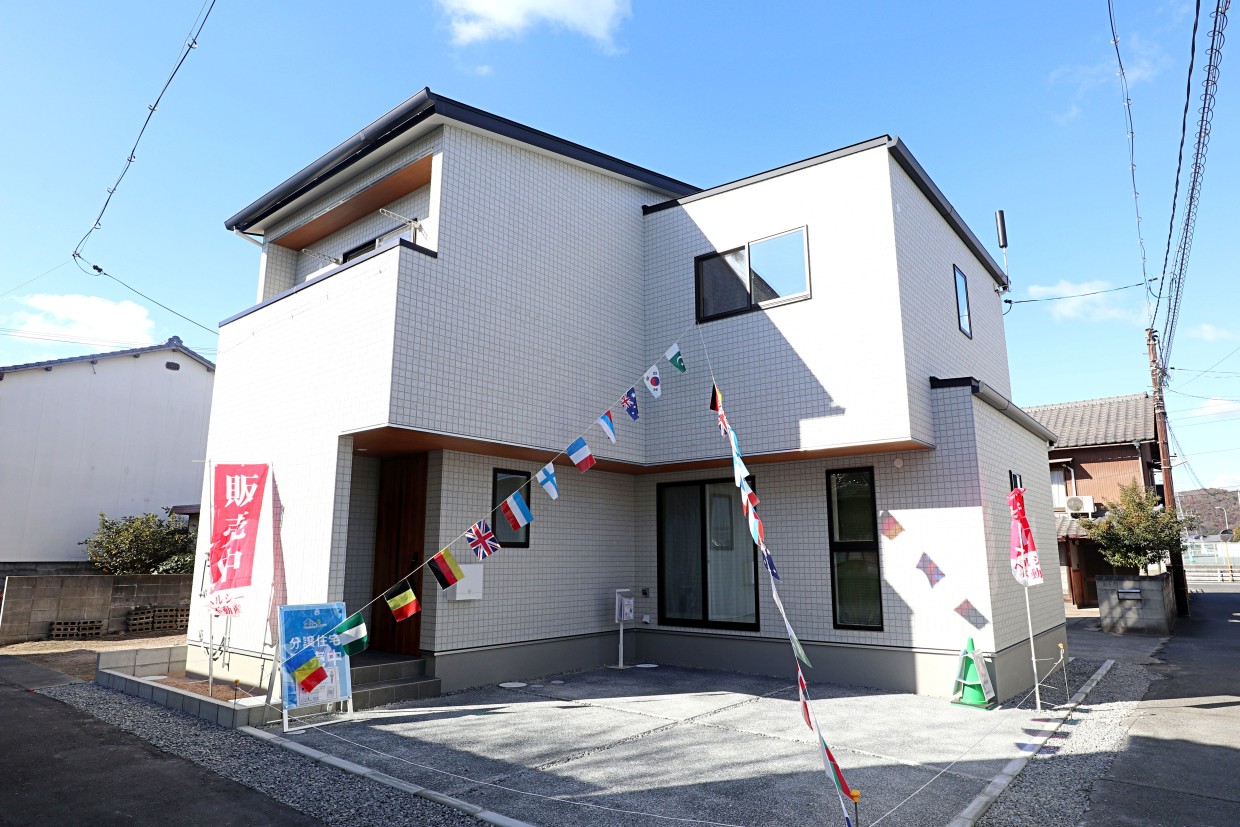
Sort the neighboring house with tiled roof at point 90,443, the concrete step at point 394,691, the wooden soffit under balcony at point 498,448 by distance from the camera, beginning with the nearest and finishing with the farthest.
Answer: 1. the concrete step at point 394,691
2. the wooden soffit under balcony at point 498,448
3. the neighboring house with tiled roof at point 90,443

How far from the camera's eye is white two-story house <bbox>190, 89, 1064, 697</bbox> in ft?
24.9

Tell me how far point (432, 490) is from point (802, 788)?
4.97 m

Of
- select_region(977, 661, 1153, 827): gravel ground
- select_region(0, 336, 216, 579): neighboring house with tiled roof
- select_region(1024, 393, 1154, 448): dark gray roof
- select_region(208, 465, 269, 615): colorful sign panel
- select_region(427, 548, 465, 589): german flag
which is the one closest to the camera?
select_region(977, 661, 1153, 827): gravel ground

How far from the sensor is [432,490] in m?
7.91

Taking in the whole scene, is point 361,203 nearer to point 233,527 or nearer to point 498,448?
point 498,448

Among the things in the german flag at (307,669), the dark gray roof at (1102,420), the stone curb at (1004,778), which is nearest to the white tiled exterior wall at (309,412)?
the german flag at (307,669)

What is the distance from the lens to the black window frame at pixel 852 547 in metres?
8.15

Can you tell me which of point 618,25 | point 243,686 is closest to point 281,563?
point 243,686

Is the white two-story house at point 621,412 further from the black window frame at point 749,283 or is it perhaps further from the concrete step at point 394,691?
the concrete step at point 394,691

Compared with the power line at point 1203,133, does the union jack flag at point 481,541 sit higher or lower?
lower

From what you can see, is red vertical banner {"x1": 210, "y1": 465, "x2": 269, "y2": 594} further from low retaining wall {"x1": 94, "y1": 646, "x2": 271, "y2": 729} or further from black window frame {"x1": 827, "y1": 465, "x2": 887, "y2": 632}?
black window frame {"x1": 827, "y1": 465, "x2": 887, "y2": 632}

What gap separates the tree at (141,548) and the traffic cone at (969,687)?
1359 cm

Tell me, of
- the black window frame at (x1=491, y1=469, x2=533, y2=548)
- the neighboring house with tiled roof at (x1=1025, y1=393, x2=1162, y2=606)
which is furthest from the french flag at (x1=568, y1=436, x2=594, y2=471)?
the neighboring house with tiled roof at (x1=1025, y1=393, x2=1162, y2=606)

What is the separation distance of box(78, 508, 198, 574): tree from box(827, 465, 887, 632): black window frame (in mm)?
12225
